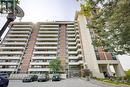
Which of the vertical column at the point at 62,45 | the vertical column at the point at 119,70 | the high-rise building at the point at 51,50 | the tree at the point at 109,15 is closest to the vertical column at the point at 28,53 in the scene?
the high-rise building at the point at 51,50

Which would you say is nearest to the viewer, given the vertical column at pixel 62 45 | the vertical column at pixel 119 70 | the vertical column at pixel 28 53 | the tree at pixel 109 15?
the tree at pixel 109 15

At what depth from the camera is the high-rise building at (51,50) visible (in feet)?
195

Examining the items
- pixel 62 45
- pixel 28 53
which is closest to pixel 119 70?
pixel 62 45

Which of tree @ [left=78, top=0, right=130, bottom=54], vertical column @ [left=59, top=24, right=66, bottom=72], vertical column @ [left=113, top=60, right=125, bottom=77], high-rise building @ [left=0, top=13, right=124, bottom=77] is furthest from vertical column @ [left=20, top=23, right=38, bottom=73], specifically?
tree @ [left=78, top=0, right=130, bottom=54]

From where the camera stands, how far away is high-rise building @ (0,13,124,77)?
195 feet

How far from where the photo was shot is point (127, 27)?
7.75m

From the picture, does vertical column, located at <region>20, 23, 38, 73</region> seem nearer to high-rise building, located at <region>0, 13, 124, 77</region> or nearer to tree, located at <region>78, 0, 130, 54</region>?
high-rise building, located at <region>0, 13, 124, 77</region>

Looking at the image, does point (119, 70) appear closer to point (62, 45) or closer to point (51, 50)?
point (62, 45)

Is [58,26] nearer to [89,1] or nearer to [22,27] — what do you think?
[22,27]

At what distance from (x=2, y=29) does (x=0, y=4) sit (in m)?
1.30

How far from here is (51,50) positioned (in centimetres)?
7106

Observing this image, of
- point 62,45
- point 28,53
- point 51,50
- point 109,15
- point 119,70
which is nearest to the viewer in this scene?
point 109,15

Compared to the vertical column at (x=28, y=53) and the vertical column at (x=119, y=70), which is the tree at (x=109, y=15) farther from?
the vertical column at (x=28, y=53)

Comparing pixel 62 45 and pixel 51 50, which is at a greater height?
pixel 62 45
